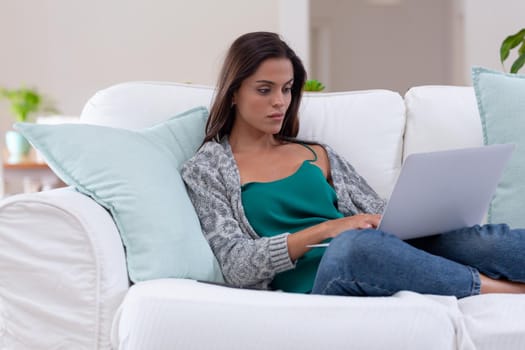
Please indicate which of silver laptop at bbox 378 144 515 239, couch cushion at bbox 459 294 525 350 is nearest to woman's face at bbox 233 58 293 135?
silver laptop at bbox 378 144 515 239

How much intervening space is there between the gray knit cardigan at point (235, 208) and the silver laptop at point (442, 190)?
0.27 meters

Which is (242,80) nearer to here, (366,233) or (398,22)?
(366,233)

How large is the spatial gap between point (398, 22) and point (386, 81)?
0.68 m

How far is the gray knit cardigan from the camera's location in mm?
1600

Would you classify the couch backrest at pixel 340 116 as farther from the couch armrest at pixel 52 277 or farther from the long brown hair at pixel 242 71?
the couch armrest at pixel 52 277

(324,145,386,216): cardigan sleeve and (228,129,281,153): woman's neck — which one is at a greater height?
(228,129,281,153): woman's neck

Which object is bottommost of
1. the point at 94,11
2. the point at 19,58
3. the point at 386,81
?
the point at 386,81

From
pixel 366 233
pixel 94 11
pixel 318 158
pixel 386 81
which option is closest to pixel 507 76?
pixel 318 158

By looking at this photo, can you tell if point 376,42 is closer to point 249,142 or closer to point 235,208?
point 249,142

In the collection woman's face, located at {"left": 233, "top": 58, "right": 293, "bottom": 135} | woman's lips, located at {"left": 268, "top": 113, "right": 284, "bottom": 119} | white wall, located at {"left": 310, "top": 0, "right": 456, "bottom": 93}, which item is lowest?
white wall, located at {"left": 310, "top": 0, "right": 456, "bottom": 93}

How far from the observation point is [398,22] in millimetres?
8195

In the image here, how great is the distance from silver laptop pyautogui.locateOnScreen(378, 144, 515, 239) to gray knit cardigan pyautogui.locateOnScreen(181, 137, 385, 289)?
0.27m

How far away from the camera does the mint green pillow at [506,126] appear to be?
6.19 ft

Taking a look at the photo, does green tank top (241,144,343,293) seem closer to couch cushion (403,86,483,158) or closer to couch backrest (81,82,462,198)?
couch backrest (81,82,462,198)
